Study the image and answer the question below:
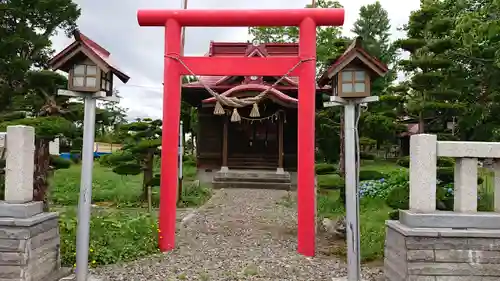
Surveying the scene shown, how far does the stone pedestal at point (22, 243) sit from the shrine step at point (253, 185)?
395 inches

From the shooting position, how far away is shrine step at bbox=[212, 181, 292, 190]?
561 inches

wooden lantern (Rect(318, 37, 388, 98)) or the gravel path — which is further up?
wooden lantern (Rect(318, 37, 388, 98))

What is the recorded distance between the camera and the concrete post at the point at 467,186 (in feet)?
14.1

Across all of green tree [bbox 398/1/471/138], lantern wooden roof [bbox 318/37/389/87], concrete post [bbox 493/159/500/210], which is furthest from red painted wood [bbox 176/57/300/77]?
green tree [bbox 398/1/471/138]

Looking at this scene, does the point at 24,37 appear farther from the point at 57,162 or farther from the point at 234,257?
the point at 234,257

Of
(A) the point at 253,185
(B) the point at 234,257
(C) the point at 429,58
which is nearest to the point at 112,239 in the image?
(B) the point at 234,257

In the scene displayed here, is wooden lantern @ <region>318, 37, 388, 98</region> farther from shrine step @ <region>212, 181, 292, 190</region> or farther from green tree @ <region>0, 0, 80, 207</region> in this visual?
shrine step @ <region>212, 181, 292, 190</region>

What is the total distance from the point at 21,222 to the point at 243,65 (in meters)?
3.81

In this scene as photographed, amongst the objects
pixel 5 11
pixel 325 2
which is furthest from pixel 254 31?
pixel 5 11

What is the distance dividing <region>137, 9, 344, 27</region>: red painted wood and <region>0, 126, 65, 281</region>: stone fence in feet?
9.28

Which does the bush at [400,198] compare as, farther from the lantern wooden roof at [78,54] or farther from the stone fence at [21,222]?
the stone fence at [21,222]

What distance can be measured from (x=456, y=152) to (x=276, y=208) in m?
6.33

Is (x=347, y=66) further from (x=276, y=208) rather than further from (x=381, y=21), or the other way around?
(x=381, y=21)

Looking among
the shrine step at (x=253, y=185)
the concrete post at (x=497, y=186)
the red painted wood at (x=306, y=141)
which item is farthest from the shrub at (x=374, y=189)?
the concrete post at (x=497, y=186)
